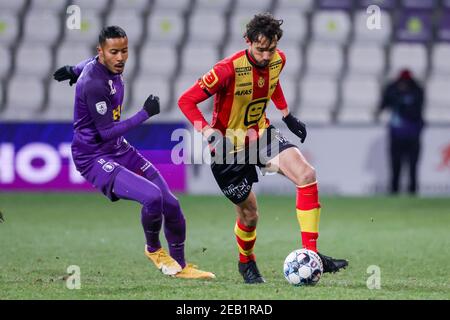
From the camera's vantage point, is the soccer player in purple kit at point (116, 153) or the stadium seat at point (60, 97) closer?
the soccer player in purple kit at point (116, 153)

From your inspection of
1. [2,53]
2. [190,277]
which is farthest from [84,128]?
[2,53]

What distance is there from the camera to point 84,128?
7.86 meters

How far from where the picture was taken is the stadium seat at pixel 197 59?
15727 mm

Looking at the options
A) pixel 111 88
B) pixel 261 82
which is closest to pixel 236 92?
pixel 261 82

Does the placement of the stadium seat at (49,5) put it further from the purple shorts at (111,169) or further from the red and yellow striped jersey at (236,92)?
the red and yellow striped jersey at (236,92)

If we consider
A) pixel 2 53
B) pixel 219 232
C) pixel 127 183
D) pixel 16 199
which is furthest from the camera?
pixel 2 53

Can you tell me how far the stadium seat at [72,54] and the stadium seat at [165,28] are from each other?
116 cm

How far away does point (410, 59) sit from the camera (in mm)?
15984

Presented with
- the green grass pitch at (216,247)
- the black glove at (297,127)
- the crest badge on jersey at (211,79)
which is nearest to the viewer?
the green grass pitch at (216,247)

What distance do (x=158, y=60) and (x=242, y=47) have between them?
126 cm

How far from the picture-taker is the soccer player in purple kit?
7.61 meters

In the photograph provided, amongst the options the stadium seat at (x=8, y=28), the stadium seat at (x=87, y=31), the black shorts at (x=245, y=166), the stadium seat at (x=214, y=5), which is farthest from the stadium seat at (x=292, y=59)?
the black shorts at (x=245, y=166)

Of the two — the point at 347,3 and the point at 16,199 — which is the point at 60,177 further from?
the point at 347,3

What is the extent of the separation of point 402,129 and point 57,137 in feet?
14.7
